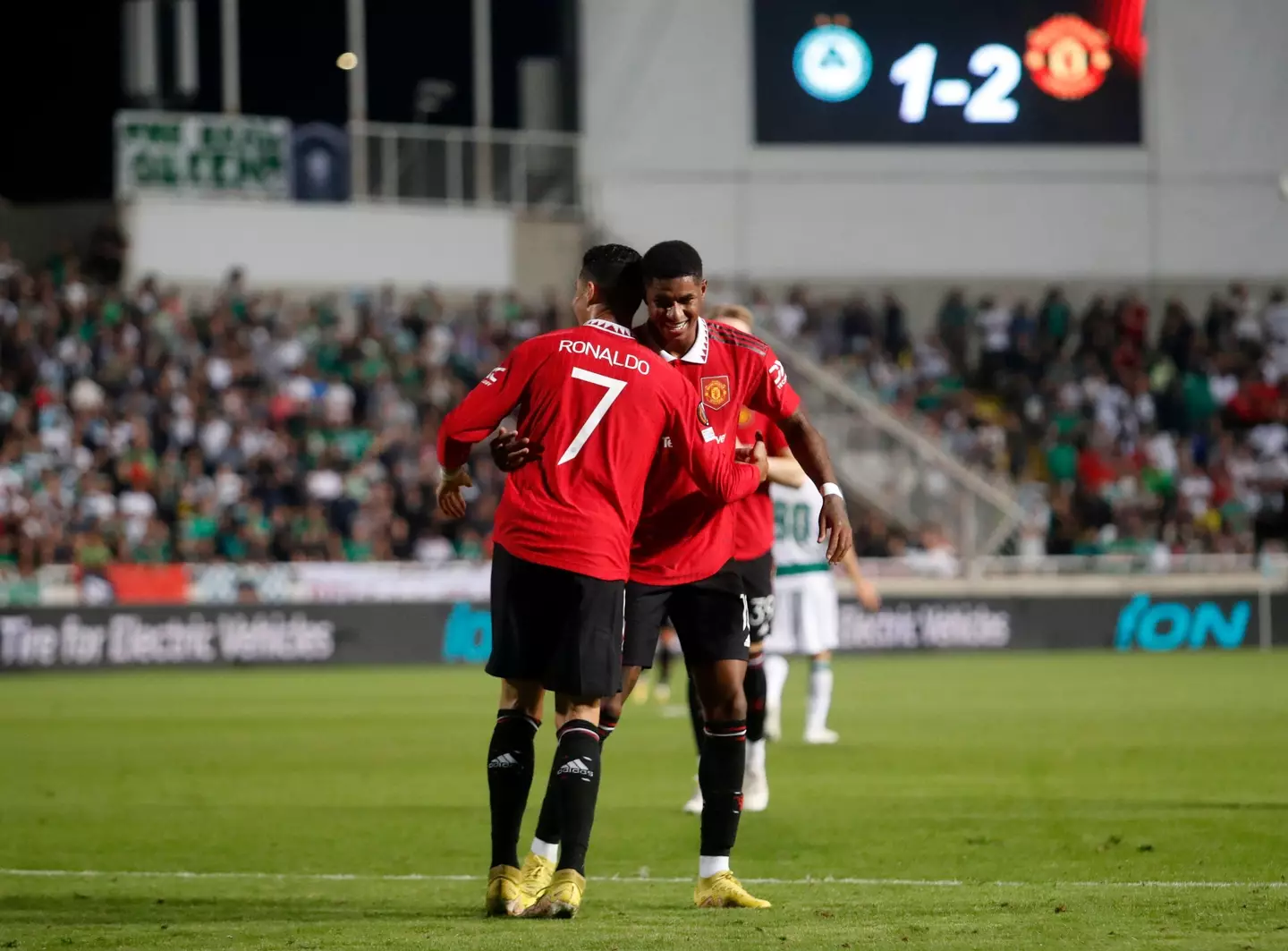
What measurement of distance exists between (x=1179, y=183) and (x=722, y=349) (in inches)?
1246

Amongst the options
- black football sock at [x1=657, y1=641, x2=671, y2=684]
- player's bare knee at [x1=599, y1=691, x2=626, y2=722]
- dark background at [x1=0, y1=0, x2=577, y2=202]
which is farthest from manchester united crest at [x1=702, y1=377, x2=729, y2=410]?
dark background at [x1=0, y1=0, x2=577, y2=202]

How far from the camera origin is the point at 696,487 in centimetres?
740

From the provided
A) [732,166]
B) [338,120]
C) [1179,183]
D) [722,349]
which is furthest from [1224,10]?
[722,349]

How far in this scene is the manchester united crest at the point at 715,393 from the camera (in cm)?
744

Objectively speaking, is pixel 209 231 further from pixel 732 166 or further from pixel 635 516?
pixel 635 516

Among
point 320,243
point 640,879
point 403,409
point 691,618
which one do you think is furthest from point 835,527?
point 320,243

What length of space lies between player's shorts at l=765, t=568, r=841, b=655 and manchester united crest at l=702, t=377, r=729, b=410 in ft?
20.6

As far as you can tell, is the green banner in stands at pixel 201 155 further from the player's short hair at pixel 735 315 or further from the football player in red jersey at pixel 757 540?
the football player in red jersey at pixel 757 540

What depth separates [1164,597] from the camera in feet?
93.0

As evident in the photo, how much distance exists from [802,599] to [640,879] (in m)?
5.78

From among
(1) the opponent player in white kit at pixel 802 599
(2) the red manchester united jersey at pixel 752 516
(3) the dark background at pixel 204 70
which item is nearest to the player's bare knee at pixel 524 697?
(2) the red manchester united jersey at pixel 752 516

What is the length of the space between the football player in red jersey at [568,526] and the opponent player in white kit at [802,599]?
18.0 ft

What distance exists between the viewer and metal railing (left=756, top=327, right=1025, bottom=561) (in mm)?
29594

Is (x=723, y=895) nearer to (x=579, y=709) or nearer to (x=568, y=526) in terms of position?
(x=579, y=709)
